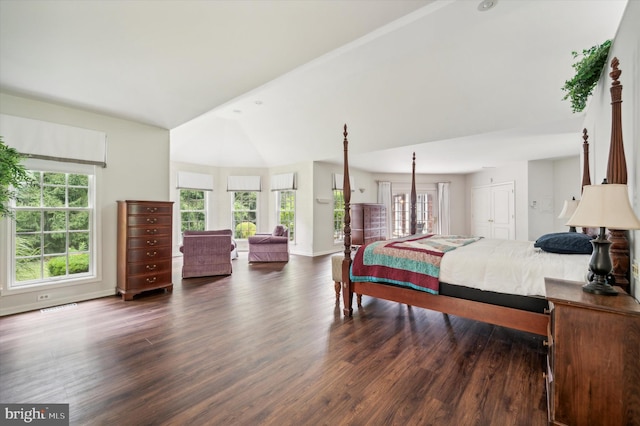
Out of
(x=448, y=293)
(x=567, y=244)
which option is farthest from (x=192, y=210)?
(x=567, y=244)

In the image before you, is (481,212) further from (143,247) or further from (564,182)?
(143,247)

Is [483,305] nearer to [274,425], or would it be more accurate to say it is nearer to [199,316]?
[274,425]

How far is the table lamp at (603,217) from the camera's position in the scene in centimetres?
137

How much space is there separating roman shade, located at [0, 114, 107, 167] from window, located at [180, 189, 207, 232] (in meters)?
3.52

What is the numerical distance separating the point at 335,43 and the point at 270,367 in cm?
266

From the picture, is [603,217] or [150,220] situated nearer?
[603,217]

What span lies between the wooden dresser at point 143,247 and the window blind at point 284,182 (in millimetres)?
3620

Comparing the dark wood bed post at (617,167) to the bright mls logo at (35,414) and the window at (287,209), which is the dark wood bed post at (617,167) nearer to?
the bright mls logo at (35,414)

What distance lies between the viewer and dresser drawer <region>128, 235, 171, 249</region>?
3822 millimetres

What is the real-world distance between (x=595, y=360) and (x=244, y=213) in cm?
758

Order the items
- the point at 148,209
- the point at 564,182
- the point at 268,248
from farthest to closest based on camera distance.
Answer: the point at 564,182 → the point at 268,248 → the point at 148,209

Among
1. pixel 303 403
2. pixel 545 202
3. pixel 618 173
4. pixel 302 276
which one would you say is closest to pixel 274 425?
pixel 303 403

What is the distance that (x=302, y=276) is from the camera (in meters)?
5.01

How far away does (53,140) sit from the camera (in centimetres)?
340
